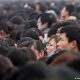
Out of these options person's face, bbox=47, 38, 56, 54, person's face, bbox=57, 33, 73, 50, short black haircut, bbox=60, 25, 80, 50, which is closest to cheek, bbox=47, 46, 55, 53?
person's face, bbox=47, 38, 56, 54

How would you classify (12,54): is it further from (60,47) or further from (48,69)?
(60,47)

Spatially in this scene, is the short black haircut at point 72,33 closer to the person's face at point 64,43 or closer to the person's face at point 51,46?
the person's face at point 64,43

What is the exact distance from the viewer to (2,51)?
4.32 m

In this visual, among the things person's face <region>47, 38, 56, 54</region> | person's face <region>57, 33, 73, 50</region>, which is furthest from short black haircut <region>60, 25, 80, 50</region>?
person's face <region>47, 38, 56, 54</region>

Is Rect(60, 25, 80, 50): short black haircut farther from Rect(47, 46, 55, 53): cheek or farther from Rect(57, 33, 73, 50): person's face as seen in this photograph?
Rect(47, 46, 55, 53): cheek

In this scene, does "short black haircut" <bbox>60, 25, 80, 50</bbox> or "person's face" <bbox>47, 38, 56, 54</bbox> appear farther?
"person's face" <bbox>47, 38, 56, 54</bbox>

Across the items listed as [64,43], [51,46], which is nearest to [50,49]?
[51,46]

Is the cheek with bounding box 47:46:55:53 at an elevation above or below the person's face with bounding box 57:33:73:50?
below

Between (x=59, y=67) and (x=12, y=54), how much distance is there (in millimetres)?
1209

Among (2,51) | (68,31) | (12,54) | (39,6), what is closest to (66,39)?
(68,31)

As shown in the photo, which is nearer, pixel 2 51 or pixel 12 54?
pixel 12 54

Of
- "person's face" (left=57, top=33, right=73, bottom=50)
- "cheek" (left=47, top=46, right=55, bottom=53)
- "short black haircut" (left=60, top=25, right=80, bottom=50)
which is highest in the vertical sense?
"short black haircut" (left=60, top=25, right=80, bottom=50)

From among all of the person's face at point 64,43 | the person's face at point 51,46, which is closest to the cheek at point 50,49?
the person's face at point 51,46

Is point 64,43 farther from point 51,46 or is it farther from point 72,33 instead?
point 51,46
